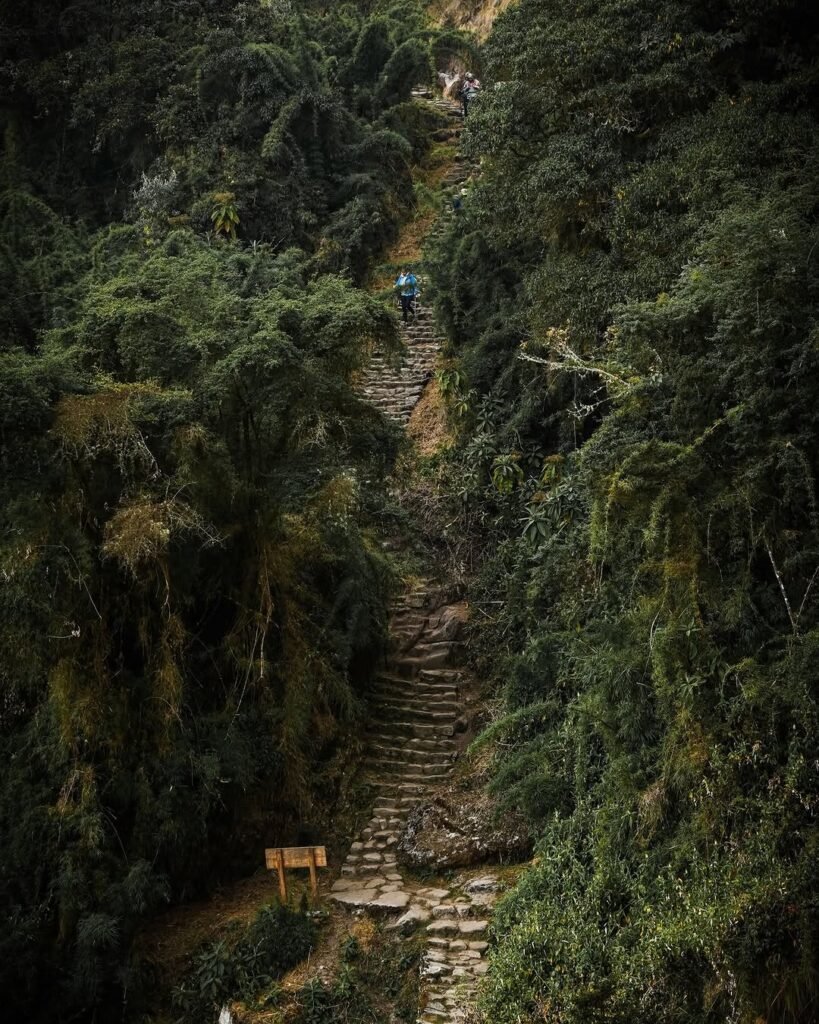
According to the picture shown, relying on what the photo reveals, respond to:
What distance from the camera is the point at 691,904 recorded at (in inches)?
319

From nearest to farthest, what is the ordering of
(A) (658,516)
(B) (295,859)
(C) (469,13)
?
(A) (658,516), (B) (295,859), (C) (469,13)

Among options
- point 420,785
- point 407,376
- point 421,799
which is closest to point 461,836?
point 421,799

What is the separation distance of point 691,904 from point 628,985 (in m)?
0.77

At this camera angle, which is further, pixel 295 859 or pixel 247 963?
pixel 295 859

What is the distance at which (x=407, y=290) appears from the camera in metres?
20.0

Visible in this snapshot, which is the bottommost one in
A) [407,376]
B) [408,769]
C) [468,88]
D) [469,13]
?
[408,769]

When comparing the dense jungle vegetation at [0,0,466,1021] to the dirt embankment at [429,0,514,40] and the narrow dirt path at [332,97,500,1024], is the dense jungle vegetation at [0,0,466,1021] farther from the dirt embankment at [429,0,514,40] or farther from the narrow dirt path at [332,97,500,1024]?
the dirt embankment at [429,0,514,40]

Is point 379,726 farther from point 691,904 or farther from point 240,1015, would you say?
point 691,904

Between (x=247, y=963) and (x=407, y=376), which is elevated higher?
(x=407, y=376)

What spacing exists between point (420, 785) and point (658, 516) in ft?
18.0

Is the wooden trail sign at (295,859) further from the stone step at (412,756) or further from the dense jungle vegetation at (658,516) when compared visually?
the stone step at (412,756)

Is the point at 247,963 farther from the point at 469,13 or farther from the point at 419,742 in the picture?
the point at 469,13

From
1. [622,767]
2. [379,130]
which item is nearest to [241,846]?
[622,767]

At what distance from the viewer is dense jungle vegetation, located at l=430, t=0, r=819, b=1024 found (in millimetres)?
8141
